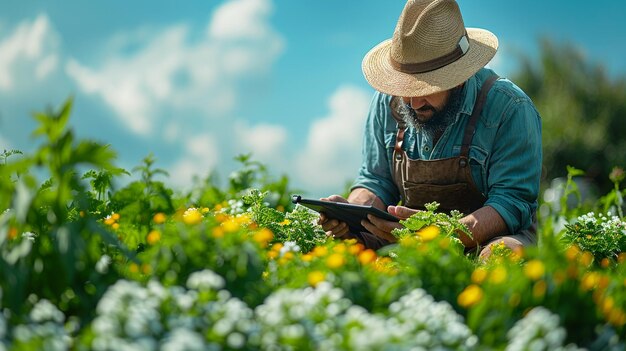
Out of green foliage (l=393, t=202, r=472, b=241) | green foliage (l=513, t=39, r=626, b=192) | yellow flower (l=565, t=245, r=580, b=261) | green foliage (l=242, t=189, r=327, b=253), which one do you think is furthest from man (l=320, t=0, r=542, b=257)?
green foliage (l=513, t=39, r=626, b=192)

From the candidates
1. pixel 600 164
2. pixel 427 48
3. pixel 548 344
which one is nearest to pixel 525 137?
pixel 427 48

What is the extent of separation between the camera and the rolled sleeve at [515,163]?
4.89m

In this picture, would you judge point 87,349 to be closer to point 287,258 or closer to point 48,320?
point 48,320

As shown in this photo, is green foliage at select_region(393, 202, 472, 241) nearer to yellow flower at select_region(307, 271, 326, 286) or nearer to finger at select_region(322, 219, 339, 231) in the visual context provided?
finger at select_region(322, 219, 339, 231)

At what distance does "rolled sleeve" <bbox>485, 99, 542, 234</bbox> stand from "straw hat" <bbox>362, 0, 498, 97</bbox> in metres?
0.43

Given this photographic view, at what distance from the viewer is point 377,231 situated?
15.4 feet

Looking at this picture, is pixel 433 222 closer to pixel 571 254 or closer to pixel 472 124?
pixel 472 124

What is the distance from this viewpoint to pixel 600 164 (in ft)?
62.6

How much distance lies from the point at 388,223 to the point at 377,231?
130 mm

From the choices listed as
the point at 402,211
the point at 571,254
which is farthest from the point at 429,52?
the point at 571,254

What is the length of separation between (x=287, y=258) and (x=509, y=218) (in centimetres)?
194

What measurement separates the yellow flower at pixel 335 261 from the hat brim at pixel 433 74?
195 cm

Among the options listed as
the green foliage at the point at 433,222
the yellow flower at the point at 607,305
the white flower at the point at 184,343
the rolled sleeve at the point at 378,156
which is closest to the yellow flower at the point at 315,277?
the white flower at the point at 184,343

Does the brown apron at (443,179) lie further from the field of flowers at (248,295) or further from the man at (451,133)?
the field of flowers at (248,295)
